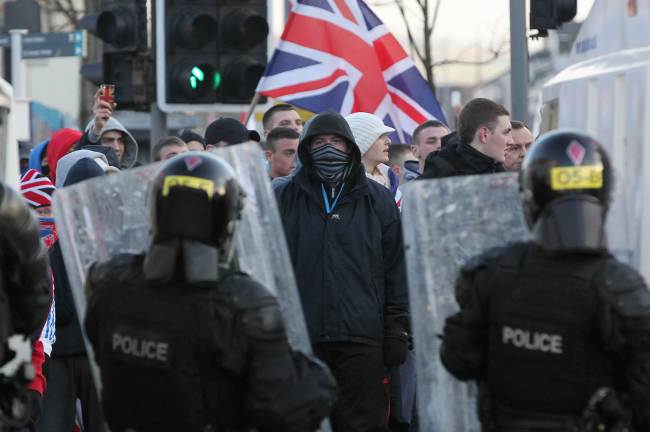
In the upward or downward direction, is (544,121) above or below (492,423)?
above

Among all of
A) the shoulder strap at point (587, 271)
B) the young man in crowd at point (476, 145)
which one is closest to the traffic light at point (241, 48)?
the young man in crowd at point (476, 145)

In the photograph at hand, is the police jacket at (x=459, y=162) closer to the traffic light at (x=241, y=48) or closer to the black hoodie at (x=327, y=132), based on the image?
the black hoodie at (x=327, y=132)

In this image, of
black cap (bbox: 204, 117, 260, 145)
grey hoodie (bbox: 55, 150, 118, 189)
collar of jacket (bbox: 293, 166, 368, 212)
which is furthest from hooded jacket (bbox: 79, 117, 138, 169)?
collar of jacket (bbox: 293, 166, 368, 212)

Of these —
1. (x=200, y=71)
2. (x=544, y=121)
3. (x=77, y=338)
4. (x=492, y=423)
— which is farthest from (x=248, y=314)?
(x=200, y=71)

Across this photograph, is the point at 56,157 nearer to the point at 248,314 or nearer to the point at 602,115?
the point at 602,115

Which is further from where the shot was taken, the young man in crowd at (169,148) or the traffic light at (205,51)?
the traffic light at (205,51)

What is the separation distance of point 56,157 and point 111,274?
20.9 feet

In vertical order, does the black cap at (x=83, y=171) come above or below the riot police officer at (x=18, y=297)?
above

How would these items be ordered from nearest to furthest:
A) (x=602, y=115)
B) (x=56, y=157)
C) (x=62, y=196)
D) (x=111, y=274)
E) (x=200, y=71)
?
(x=111, y=274) < (x=62, y=196) < (x=602, y=115) < (x=56, y=157) < (x=200, y=71)

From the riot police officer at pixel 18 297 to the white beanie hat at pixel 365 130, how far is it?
398cm

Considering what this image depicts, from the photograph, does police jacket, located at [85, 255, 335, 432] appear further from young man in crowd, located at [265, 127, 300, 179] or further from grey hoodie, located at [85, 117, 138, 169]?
grey hoodie, located at [85, 117, 138, 169]

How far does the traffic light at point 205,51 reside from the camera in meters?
13.5

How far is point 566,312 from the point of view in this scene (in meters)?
4.65

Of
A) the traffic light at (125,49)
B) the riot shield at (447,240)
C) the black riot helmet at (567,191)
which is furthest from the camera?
the traffic light at (125,49)
